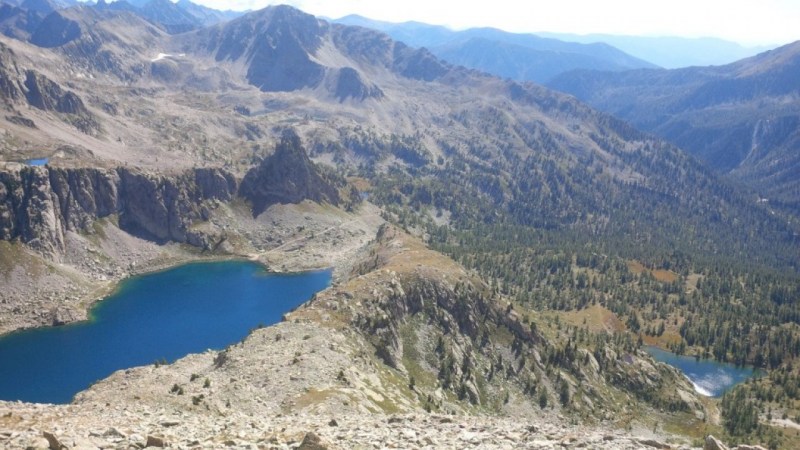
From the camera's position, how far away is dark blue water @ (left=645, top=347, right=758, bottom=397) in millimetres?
177875

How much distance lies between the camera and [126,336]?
512 ft

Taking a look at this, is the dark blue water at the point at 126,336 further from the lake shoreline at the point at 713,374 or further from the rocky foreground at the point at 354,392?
the lake shoreline at the point at 713,374

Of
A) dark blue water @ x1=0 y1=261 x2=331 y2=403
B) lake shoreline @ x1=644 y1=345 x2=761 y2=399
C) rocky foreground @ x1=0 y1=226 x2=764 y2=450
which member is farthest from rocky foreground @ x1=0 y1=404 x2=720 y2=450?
lake shoreline @ x1=644 y1=345 x2=761 y2=399

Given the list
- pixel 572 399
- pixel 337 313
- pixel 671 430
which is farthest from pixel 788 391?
pixel 337 313

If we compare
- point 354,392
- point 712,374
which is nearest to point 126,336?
point 354,392

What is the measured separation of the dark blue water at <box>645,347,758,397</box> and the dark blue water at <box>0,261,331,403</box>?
433 ft

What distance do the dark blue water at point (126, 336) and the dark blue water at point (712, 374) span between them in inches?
5195

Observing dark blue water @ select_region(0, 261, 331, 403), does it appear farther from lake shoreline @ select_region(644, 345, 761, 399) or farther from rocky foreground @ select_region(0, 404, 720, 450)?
lake shoreline @ select_region(644, 345, 761, 399)

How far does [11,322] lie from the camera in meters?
156

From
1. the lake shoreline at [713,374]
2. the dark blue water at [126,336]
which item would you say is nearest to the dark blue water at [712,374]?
the lake shoreline at [713,374]

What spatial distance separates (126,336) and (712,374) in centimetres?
18481

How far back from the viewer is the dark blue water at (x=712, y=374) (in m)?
178

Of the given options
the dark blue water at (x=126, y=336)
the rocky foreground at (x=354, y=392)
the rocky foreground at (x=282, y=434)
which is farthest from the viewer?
the dark blue water at (x=126, y=336)

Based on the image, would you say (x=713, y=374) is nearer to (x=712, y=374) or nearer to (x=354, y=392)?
(x=712, y=374)
